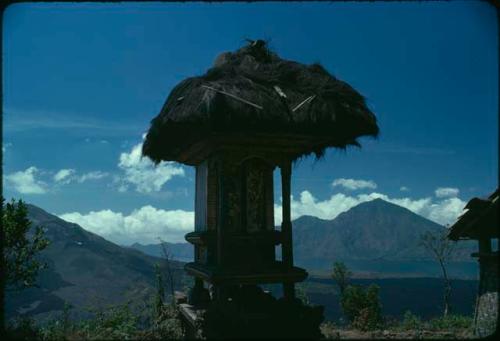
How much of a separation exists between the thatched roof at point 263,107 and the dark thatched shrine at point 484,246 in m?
2.99

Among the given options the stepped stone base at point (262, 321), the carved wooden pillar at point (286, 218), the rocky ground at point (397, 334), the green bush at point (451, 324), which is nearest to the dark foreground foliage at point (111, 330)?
the stepped stone base at point (262, 321)

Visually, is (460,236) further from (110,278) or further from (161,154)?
(110,278)

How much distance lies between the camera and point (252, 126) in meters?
7.90

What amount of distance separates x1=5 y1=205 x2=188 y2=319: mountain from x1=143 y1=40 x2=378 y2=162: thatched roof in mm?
76878

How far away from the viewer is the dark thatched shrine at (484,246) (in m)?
9.26

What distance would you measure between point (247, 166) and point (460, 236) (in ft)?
16.8

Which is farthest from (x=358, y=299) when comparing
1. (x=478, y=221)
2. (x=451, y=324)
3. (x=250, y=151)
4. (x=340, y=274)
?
(x=250, y=151)

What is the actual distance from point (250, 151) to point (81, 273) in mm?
108308

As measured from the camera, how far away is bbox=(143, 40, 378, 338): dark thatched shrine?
780 centimetres

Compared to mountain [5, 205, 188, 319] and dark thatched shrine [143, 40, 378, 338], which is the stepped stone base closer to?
dark thatched shrine [143, 40, 378, 338]

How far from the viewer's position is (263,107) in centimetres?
777

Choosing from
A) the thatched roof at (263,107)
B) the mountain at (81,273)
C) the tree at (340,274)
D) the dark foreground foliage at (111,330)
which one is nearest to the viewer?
the thatched roof at (263,107)

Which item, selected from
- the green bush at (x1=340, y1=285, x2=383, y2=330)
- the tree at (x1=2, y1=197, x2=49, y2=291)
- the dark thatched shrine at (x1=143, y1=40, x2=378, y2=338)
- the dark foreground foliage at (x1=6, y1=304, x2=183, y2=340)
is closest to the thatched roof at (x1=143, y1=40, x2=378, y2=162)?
the dark thatched shrine at (x1=143, y1=40, x2=378, y2=338)

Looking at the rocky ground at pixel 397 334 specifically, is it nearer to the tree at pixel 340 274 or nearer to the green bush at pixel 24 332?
the green bush at pixel 24 332
